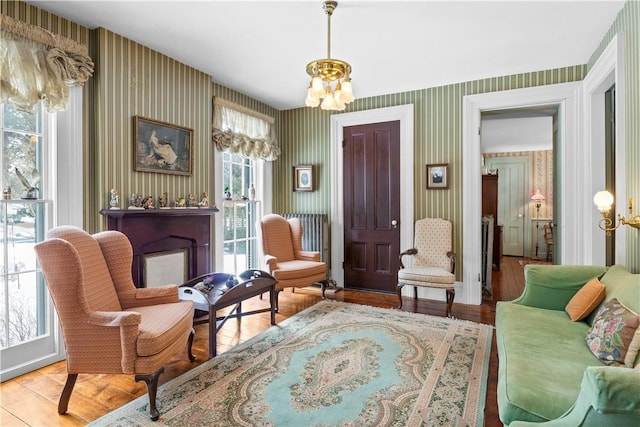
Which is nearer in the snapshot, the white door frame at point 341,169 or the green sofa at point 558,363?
the green sofa at point 558,363

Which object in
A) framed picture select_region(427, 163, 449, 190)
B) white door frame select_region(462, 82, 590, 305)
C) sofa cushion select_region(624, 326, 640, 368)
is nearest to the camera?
sofa cushion select_region(624, 326, 640, 368)

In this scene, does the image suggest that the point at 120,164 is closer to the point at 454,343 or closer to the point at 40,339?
the point at 40,339

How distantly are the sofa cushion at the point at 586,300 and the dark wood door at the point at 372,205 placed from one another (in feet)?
7.86

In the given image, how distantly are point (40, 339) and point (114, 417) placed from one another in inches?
47.9

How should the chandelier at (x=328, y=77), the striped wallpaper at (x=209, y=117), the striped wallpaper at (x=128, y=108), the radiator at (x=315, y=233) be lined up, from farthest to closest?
1. the radiator at (x=315, y=233)
2. the striped wallpaper at (x=128, y=108)
3. the striped wallpaper at (x=209, y=117)
4. the chandelier at (x=328, y=77)

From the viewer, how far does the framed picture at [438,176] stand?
4305mm

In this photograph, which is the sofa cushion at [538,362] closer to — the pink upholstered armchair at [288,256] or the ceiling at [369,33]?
the pink upholstered armchair at [288,256]

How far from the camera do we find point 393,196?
4.65 m

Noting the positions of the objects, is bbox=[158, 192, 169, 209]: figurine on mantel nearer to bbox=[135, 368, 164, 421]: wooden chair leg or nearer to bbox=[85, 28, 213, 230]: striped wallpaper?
bbox=[85, 28, 213, 230]: striped wallpaper

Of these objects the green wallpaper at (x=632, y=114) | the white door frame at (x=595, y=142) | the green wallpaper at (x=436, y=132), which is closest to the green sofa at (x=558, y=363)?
the green wallpaper at (x=632, y=114)

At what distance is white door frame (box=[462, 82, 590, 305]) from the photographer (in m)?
3.67

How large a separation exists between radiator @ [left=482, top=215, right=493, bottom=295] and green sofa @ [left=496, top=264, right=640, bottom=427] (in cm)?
194

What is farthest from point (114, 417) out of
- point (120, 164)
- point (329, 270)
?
point (329, 270)

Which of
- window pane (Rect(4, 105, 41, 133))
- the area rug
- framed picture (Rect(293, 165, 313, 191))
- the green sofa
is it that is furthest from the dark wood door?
window pane (Rect(4, 105, 41, 133))
